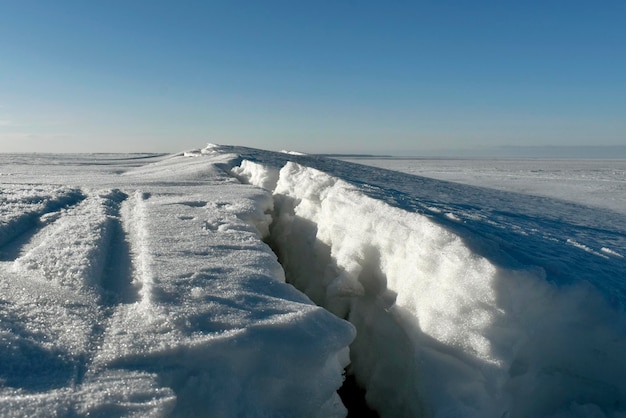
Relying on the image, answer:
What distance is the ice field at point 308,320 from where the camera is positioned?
1.91m

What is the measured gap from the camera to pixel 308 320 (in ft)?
7.63

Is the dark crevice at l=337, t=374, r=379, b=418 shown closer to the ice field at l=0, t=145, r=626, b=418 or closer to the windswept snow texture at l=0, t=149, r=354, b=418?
the ice field at l=0, t=145, r=626, b=418

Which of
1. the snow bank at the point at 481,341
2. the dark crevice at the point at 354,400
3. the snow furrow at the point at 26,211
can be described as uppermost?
the snow furrow at the point at 26,211

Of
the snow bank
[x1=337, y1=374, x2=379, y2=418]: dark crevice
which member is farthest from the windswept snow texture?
[x1=337, y1=374, x2=379, y2=418]: dark crevice

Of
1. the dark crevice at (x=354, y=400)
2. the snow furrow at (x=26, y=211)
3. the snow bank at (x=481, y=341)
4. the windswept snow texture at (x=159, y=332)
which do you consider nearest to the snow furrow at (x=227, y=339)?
the windswept snow texture at (x=159, y=332)

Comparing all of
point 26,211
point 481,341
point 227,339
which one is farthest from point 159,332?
point 26,211

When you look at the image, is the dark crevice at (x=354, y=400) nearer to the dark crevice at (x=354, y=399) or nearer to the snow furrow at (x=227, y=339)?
the dark crevice at (x=354, y=399)

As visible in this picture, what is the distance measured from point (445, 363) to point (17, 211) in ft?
14.1

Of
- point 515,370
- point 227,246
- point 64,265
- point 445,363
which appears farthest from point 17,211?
point 515,370

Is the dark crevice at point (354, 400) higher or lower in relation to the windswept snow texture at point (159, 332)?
lower

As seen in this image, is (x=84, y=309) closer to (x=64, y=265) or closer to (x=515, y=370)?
(x=64, y=265)

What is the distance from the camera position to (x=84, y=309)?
238cm

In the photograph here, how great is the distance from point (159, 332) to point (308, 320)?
2.46 ft

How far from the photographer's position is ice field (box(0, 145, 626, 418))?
1.91 meters
